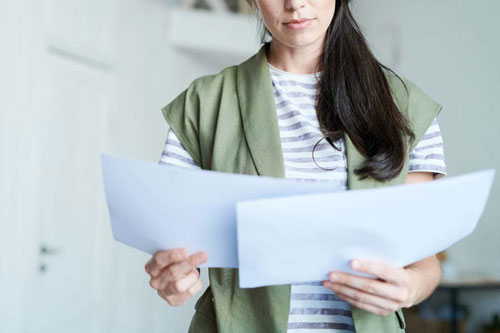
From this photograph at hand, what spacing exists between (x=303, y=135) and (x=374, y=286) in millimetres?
346

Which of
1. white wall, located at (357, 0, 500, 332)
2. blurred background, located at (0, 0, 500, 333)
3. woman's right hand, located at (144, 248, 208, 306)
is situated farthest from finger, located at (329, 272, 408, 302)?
white wall, located at (357, 0, 500, 332)

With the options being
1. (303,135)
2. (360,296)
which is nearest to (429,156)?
(303,135)

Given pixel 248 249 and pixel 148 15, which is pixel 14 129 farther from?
pixel 248 249

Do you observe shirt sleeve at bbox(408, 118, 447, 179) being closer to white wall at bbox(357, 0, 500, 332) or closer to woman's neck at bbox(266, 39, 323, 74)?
woman's neck at bbox(266, 39, 323, 74)

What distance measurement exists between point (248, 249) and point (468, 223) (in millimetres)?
370

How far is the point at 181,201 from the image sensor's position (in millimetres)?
855

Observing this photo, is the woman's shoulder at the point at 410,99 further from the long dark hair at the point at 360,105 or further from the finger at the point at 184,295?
the finger at the point at 184,295

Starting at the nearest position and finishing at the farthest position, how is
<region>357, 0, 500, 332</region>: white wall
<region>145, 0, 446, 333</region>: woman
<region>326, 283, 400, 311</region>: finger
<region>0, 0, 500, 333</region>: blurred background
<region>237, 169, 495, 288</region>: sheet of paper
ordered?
<region>237, 169, 495, 288</region>: sheet of paper → <region>326, 283, 400, 311</region>: finger → <region>145, 0, 446, 333</region>: woman → <region>0, 0, 500, 333</region>: blurred background → <region>357, 0, 500, 332</region>: white wall

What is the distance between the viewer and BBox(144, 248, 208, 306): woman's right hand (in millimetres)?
907

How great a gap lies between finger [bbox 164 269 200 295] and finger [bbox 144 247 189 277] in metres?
0.03

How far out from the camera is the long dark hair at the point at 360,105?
106cm

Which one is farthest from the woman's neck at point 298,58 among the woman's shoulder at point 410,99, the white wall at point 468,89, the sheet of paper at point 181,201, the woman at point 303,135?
the white wall at point 468,89

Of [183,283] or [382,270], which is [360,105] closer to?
[382,270]

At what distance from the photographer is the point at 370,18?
6562mm
